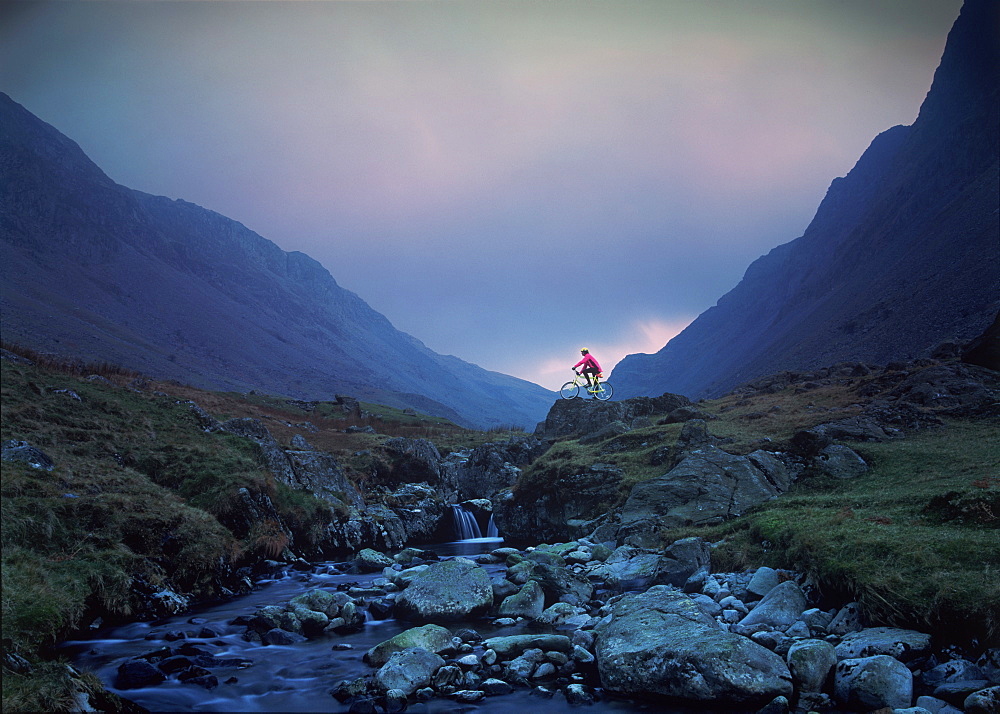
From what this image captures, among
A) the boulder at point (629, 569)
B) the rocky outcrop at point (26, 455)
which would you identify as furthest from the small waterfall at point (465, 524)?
the rocky outcrop at point (26, 455)

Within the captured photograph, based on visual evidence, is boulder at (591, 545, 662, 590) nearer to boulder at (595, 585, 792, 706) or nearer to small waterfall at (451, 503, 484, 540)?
boulder at (595, 585, 792, 706)

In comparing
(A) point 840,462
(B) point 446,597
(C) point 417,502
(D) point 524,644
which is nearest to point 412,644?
(D) point 524,644

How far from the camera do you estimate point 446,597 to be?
16.4 metres

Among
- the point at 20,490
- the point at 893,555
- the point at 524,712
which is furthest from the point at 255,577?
the point at 893,555

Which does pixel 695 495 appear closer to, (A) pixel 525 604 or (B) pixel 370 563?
(A) pixel 525 604

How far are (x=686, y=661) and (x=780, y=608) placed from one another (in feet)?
11.9

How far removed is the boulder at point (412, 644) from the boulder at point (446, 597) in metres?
2.79

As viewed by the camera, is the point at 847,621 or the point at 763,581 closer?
the point at 847,621

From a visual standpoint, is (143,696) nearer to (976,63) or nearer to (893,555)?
(893,555)

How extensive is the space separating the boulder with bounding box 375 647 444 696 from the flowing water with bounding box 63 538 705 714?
19.5 inches

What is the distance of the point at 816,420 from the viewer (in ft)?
92.6

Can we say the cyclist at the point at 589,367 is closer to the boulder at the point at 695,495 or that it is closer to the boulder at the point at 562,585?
the boulder at the point at 695,495

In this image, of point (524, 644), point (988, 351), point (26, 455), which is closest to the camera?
point (524, 644)

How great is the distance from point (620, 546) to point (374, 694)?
1321cm
